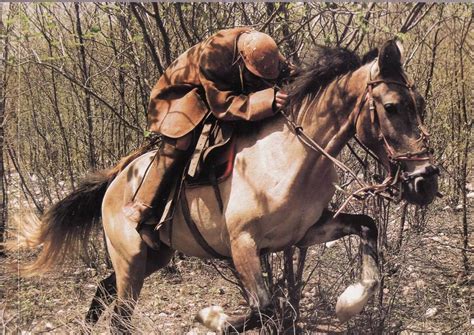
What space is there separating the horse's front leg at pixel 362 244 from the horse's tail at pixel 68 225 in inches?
60.1

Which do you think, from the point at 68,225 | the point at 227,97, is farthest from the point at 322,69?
the point at 68,225

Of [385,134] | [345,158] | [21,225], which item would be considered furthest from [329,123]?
[21,225]

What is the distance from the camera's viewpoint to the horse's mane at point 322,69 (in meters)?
3.28

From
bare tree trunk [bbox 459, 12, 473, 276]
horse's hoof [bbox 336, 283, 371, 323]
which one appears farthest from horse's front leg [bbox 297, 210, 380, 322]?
bare tree trunk [bbox 459, 12, 473, 276]

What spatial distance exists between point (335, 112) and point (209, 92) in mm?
675

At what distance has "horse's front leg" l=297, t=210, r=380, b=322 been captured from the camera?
3158 mm

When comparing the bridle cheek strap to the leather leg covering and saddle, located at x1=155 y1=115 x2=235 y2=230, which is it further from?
the leather leg covering

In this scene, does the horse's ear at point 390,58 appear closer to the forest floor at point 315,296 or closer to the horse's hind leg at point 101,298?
the forest floor at point 315,296

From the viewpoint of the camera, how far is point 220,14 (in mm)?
4906

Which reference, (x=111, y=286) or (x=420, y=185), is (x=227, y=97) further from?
(x=111, y=286)

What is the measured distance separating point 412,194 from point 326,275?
1.71 meters

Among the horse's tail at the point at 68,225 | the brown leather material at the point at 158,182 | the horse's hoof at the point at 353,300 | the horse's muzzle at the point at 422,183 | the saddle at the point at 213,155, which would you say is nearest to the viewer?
the horse's muzzle at the point at 422,183

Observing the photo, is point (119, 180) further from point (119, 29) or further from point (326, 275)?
point (119, 29)

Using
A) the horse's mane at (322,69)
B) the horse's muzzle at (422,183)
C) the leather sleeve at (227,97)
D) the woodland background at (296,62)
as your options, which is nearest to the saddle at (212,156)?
the leather sleeve at (227,97)
